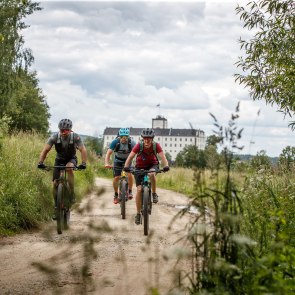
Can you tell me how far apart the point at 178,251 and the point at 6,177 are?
830 cm

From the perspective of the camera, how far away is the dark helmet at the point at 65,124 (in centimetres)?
1000

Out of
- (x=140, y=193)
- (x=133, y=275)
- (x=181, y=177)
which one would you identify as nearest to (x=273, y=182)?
(x=140, y=193)

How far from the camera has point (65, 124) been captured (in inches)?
394

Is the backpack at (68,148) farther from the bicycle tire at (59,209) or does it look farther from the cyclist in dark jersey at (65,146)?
the bicycle tire at (59,209)

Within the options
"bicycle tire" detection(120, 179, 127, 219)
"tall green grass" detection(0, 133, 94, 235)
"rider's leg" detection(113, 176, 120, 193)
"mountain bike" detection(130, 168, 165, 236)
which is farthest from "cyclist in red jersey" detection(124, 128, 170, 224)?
"rider's leg" detection(113, 176, 120, 193)

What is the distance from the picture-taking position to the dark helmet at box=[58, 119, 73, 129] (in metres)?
10.0

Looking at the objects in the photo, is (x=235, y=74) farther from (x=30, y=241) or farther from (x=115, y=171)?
(x=30, y=241)

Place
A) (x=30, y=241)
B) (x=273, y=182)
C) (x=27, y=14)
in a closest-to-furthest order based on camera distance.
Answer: (x=30, y=241) → (x=273, y=182) → (x=27, y=14)

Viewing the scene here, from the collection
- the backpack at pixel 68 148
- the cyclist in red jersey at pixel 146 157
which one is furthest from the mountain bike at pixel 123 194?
the backpack at pixel 68 148

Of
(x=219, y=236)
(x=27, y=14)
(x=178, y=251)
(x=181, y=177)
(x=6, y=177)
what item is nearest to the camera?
(x=178, y=251)

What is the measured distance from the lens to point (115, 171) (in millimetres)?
13141

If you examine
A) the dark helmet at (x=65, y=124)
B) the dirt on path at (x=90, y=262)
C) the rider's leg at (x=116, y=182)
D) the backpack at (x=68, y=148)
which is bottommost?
the dirt on path at (x=90, y=262)

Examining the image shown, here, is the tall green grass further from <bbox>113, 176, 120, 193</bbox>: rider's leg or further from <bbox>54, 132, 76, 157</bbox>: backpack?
<bbox>113, 176, 120, 193</bbox>: rider's leg

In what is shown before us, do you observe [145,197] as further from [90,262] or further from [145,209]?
[90,262]
